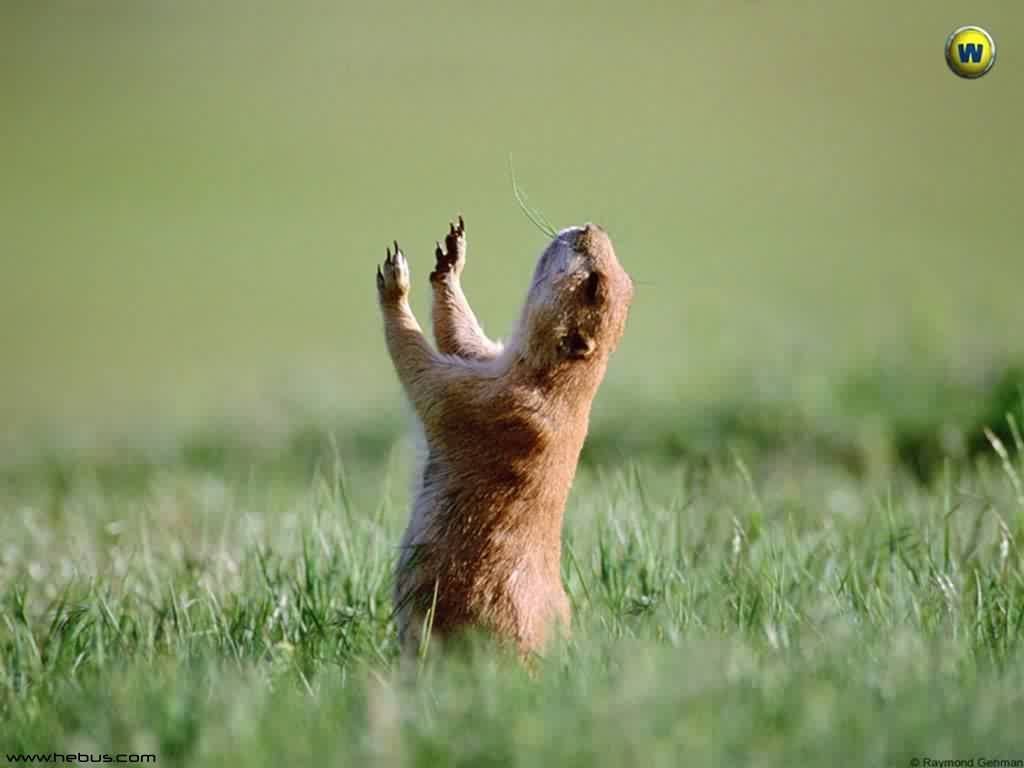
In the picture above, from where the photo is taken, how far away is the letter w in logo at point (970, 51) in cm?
484

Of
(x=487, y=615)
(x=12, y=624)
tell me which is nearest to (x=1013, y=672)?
(x=487, y=615)

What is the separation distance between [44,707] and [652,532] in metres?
1.98

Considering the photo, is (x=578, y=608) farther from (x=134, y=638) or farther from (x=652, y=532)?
(x=134, y=638)

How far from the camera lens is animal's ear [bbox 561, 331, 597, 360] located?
375cm

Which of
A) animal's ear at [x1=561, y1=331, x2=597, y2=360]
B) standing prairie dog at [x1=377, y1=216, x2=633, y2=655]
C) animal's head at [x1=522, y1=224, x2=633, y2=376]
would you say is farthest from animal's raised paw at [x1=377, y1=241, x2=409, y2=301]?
animal's ear at [x1=561, y1=331, x2=597, y2=360]

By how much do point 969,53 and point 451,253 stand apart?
210 centimetres

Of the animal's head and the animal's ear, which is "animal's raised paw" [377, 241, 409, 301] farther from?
the animal's ear

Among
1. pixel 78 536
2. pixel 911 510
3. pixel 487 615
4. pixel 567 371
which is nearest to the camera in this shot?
pixel 487 615

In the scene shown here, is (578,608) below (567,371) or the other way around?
below

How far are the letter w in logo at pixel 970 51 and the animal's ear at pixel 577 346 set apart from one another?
2025 mm

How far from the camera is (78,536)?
5.31 meters

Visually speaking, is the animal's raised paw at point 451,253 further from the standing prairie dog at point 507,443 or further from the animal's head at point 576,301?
the animal's head at point 576,301

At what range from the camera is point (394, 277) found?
13.1 ft

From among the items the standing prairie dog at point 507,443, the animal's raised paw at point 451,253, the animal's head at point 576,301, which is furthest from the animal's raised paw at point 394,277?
the animal's head at point 576,301
